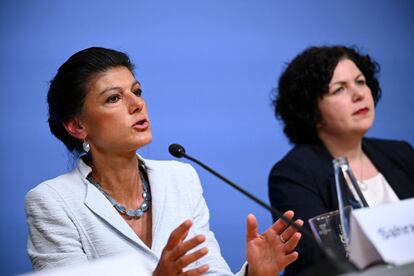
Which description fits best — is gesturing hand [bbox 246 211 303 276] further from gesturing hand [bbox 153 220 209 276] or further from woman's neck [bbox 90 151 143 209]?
woman's neck [bbox 90 151 143 209]

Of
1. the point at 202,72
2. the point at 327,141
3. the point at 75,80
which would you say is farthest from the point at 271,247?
the point at 202,72

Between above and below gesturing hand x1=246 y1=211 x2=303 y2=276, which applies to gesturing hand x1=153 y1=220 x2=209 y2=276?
above

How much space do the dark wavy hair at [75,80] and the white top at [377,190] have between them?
0.99 metres

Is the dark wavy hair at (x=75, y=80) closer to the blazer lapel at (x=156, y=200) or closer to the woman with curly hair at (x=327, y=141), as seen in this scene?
the blazer lapel at (x=156, y=200)

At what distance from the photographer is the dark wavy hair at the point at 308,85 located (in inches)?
93.7

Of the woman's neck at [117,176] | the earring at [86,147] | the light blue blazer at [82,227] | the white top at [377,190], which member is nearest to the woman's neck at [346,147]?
the white top at [377,190]

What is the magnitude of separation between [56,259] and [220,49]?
4.46 ft

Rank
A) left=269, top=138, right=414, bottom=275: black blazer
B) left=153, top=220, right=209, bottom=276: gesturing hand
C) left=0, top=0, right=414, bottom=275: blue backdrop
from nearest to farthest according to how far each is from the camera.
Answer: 1. left=153, top=220, right=209, bottom=276: gesturing hand
2. left=269, top=138, right=414, bottom=275: black blazer
3. left=0, top=0, right=414, bottom=275: blue backdrop

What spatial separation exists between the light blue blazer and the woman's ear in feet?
0.44

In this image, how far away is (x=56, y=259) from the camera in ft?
5.41

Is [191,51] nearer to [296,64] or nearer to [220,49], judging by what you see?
[220,49]

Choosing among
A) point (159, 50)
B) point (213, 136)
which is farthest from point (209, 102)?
point (159, 50)

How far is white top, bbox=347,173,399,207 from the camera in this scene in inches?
85.0

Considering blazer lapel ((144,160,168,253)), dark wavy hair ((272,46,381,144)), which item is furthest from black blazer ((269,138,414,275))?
blazer lapel ((144,160,168,253))
